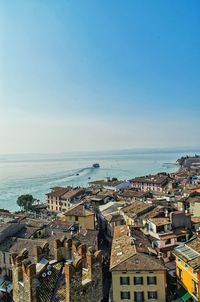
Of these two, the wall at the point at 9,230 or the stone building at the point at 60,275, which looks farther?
the wall at the point at 9,230

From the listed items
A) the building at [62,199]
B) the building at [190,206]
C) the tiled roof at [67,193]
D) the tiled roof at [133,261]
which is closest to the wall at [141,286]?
the tiled roof at [133,261]

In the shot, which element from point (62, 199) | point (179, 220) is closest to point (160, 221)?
point (179, 220)

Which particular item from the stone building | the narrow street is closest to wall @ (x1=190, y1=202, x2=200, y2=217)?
the narrow street

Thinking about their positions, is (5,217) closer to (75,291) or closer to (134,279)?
(134,279)

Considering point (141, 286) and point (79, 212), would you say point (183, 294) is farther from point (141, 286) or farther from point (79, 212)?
point (79, 212)

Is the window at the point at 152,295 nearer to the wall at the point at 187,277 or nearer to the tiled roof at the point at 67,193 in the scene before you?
the wall at the point at 187,277

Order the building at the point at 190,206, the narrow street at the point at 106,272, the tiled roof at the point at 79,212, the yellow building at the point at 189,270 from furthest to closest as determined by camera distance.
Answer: the tiled roof at the point at 79,212 < the building at the point at 190,206 < the narrow street at the point at 106,272 < the yellow building at the point at 189,270

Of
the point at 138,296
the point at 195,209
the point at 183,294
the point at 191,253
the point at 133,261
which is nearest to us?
the point at 138,296
